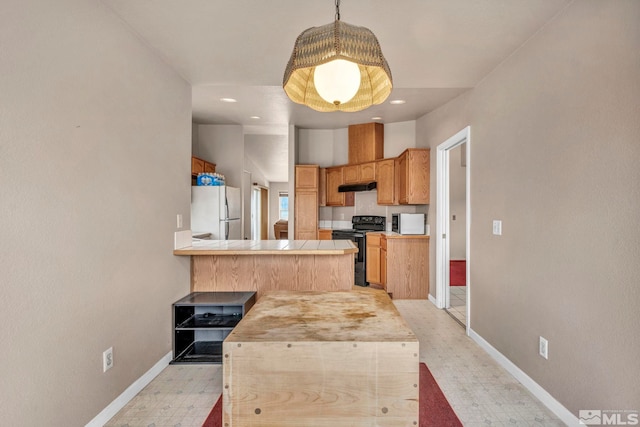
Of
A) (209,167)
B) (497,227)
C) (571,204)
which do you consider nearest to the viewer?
(571,204)

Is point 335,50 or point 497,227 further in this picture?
point 497,227

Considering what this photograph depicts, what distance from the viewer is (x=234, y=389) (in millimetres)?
1207

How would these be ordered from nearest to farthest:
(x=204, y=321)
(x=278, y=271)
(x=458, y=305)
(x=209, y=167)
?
(x=204, y=321), (x=278, y=271), (x=458, y=305), (x=209, y=167)

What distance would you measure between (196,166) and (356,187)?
91.9 inches

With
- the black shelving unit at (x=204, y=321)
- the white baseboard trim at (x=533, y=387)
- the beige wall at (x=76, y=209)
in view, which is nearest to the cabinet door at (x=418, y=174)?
the white baseboard trim at (x=533, y=387)

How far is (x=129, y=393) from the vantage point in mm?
2041

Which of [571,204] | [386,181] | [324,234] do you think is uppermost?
[386,181]

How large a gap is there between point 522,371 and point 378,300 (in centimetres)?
133

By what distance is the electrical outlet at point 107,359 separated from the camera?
1821mm

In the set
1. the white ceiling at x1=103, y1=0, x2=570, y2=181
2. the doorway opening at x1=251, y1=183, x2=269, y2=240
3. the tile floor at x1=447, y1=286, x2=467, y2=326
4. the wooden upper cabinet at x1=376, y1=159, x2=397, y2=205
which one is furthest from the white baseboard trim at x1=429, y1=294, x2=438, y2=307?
the doorway opening at x1=251, y1=183, x2=269, y2=240

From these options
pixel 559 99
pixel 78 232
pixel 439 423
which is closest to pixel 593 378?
pixel 439 423

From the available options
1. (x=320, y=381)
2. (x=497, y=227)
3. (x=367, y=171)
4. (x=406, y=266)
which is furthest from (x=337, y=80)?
(x=367, y=171)

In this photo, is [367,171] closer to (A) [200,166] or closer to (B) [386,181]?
(B) [386,181]

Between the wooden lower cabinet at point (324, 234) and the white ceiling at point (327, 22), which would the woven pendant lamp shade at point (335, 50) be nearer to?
the white ceiling at point (327, 22)
